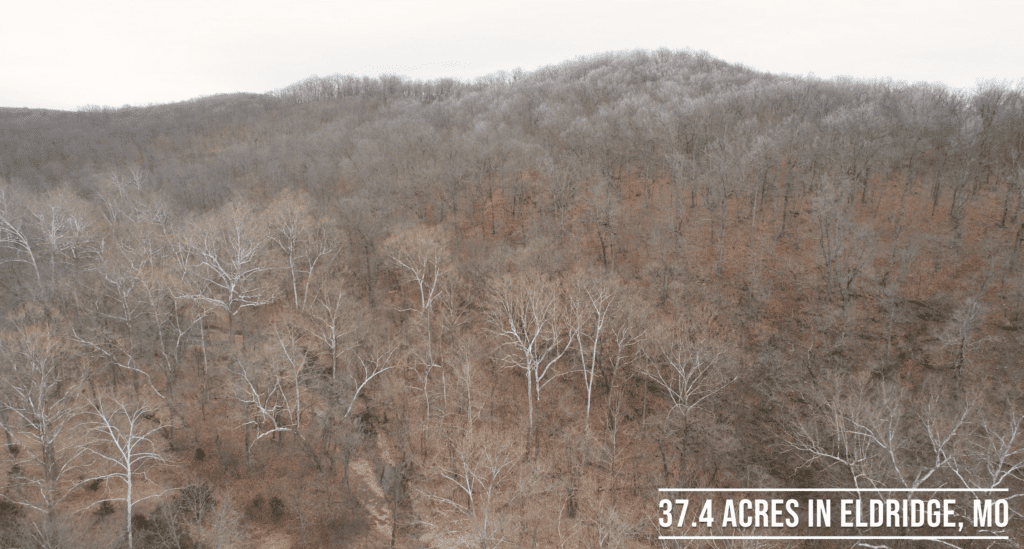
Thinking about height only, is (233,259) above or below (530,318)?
above

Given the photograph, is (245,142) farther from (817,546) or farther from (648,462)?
(817,546)

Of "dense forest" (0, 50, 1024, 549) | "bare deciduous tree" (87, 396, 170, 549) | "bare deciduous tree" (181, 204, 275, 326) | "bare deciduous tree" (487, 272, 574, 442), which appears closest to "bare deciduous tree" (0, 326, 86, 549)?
"dense forest" (0, 50, 1024, 549)

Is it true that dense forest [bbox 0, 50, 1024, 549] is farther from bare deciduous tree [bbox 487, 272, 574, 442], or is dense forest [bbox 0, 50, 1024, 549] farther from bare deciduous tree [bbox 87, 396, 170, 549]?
A: bare deciduous tree [bbox 487, 272, 574, 442]

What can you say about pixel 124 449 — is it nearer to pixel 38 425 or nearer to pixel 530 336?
pixel 38 425

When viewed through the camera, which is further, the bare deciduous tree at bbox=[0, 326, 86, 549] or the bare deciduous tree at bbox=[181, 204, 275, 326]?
the bare deciduous tree at bbox=[181, 204, 275, 326]

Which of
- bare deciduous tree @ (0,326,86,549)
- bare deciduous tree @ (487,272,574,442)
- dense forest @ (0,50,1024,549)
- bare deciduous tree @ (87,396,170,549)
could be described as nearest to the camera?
bare deciduous tree @ (0,326,86,549)

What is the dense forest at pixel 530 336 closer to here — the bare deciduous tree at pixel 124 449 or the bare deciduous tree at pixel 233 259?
the bare deciduous tree at pixel 124 449

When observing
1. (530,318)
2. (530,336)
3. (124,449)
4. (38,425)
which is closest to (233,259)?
(124,449)

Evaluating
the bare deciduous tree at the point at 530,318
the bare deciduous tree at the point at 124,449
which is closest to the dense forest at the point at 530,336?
the bare deciduous tree at the point at 124,449

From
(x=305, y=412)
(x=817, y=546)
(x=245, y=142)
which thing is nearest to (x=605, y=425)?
(x=817, y=546)
